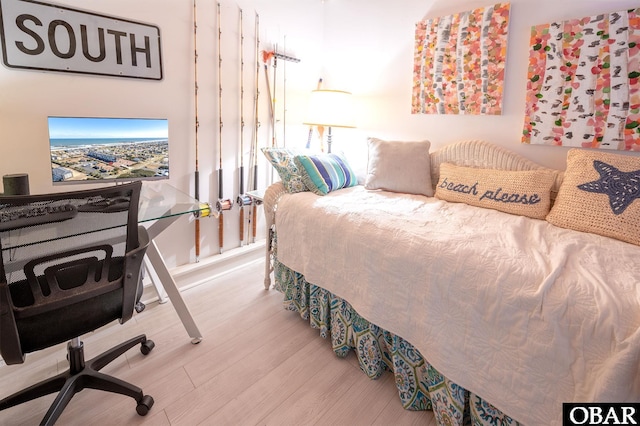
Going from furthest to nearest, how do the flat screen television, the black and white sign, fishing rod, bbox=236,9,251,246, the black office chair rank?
fishing rod, bbox=236,9,251,246, the flat screen television, the black and white sign, the black office chair

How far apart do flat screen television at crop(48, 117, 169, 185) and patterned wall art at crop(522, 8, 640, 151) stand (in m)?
2.24

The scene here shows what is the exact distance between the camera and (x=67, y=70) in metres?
1.74

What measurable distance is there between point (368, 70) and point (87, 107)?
199 centimetres

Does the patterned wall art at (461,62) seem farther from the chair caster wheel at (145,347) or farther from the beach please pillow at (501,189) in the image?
the chair caster wheel at (145,347)

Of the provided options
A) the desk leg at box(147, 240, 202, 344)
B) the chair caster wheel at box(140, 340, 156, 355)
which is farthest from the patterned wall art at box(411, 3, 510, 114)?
the chair caster wheel at box(140, 340, 156, 355)

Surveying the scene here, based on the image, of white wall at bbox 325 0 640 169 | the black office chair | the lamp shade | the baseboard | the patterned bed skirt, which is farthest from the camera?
the lamp shade

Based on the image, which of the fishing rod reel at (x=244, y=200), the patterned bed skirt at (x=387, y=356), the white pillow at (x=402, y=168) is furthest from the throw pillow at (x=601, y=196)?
the fishing rod reel at (x=244, y=200)

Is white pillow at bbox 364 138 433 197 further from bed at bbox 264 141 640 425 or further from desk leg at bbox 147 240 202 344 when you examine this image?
desk leg at bbox 147 240 202 344

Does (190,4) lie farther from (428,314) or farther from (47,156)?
(428,314)

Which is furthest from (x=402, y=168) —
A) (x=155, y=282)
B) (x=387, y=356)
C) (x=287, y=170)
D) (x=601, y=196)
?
(x=155, y=282)

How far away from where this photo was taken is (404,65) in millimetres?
2512

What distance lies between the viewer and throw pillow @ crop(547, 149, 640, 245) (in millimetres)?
1430

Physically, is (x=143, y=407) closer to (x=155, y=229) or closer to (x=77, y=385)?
(x=77, y=385)

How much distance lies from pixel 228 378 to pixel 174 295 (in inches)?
20.7
